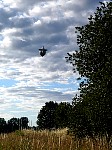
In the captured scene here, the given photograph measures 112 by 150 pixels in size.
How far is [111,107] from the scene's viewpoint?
905 inches

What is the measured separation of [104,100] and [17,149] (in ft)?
23.3

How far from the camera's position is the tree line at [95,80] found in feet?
76.7

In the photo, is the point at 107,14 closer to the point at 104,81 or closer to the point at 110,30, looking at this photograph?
the point at 110,30

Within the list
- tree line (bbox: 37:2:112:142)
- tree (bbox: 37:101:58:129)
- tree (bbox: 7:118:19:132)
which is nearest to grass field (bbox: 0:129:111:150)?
tree line (bbox: 37:2:112:142)

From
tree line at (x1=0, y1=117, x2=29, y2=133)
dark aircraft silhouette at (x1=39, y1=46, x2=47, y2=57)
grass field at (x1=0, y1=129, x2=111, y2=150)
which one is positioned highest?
dark aircraft silhouette at (x1=39, y1=46, x2=47, y2=57)

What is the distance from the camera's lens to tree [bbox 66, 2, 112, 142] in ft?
76.3

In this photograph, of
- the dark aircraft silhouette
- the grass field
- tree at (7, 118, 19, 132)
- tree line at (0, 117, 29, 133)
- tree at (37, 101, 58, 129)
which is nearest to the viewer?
the grass field

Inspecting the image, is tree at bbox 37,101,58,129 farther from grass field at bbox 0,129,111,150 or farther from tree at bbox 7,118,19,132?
grass field at bbox 0,129,111,150

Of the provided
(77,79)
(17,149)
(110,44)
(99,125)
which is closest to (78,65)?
(77,79)

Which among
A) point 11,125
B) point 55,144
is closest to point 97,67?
point 55,144

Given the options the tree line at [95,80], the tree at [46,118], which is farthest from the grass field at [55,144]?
the tree at [46,118]

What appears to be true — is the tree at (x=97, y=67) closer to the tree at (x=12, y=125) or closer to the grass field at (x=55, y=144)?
the grass field at (x=55, y=144)

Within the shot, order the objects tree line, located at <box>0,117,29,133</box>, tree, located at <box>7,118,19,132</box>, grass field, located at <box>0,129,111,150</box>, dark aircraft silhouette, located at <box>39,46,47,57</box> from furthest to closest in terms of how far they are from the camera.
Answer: tree, located at <box>7,118,19,132</box>, tree line, located at <box>0,117,29,133</box>, dark aircraft silhouette, located at <box>39,46,47,57</box>, grass field, located at <box>0,129,111,150</box>

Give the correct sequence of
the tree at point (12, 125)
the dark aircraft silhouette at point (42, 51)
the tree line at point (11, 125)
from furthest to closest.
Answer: the tree at point (12, 125), the tree line at point (11, 125), the dark aircraft silhouette at point (42, 51)
